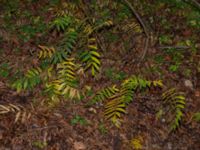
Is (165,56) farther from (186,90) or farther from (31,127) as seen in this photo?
(31,127)

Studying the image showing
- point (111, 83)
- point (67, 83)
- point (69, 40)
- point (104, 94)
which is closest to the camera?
point (69, 40)

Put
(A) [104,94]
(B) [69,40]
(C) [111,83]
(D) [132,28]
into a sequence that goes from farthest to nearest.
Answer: (D) [132,28] < (C) [111,83] < (A) [104,94] < (B) [69,40]

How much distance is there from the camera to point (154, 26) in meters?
6.02

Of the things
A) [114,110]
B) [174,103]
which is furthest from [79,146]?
[174,103]

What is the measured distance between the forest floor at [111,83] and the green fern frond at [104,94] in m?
0.10

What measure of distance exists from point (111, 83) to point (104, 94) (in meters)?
0.44

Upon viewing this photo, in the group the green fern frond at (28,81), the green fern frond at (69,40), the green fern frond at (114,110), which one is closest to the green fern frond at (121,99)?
the green fern frond at (114,110)

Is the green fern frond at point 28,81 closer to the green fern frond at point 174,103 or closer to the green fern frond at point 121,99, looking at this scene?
the green fern frond at point 121,99

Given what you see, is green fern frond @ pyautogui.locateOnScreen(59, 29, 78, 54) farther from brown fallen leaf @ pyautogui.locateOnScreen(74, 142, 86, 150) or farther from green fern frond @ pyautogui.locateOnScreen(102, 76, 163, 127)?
brown fallen leaf @ pyautogui.locateOnScreen(74, 142, 86, 150)

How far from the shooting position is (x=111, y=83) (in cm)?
473

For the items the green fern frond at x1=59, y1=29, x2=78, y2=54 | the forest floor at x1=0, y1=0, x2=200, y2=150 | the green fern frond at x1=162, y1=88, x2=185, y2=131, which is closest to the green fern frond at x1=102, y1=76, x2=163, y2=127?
the forest floor at x1=0, y1=0, x2=200, y2=150

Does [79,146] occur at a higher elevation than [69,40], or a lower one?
lower

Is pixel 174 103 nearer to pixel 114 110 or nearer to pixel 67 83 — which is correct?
pixel 114 110

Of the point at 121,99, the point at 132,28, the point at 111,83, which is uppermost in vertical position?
the point at 132,28
